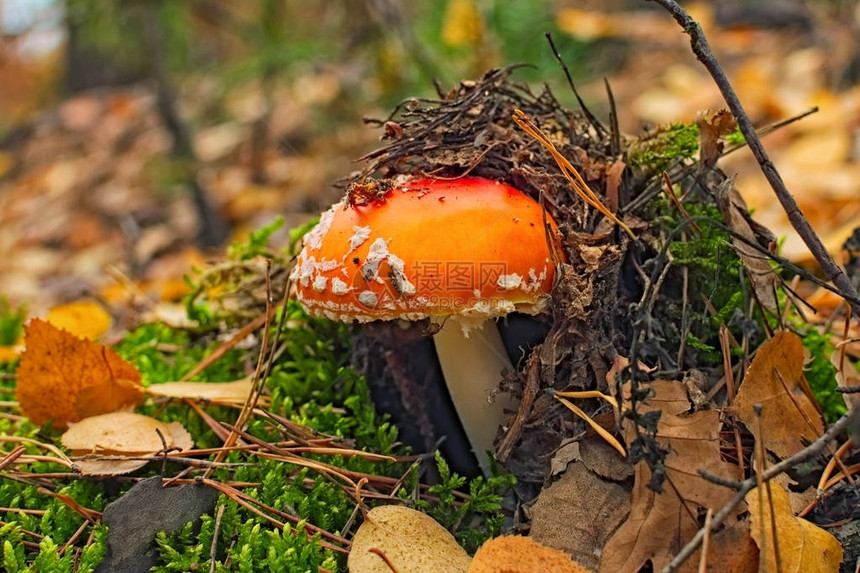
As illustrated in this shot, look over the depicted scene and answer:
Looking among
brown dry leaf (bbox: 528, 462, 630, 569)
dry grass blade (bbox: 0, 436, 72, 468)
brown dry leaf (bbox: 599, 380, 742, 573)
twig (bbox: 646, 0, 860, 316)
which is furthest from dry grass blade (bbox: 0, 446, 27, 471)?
twig (bbox: 646, 0, 860, 316)

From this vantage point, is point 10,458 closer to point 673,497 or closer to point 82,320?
point 82,320


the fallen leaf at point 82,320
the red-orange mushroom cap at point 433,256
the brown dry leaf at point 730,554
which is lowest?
the brown dry leaf at point 730,554

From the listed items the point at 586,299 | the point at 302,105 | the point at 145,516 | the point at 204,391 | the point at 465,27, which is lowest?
the point at 145,516

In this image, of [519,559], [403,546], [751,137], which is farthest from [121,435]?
[751,137]

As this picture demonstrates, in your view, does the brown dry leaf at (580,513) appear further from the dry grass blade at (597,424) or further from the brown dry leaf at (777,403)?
the brown dry leaf at (777,403)

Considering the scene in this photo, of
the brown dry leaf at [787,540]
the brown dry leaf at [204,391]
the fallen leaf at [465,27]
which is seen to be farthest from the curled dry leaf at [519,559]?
the fallen leaf at [465,27]

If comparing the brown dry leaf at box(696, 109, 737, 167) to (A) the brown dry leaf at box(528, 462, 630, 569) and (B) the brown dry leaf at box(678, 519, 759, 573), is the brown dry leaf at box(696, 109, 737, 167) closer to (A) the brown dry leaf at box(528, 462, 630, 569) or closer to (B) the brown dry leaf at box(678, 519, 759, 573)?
(A) the brown dry leaf at box(528, 462, 630, 569)
